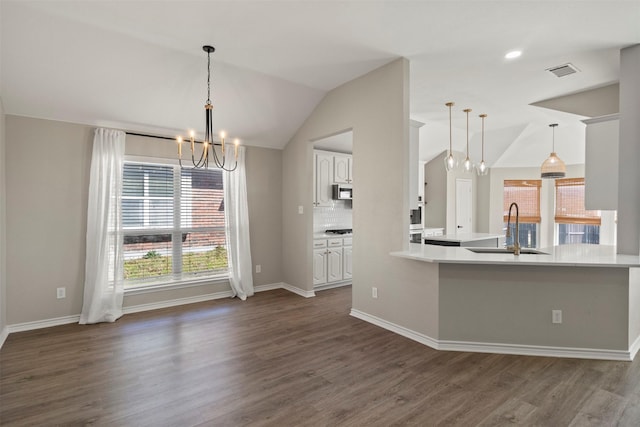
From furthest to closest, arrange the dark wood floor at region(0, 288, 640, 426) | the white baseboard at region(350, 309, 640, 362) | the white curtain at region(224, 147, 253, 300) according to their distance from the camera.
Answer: the white curtain at region(224, 147, 253, 300) → the white baseboard at region(350, 309, 640, 362) → the dark wood floor at region(0, 288, 640, 426)

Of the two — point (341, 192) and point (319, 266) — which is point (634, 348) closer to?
point (319, 266)

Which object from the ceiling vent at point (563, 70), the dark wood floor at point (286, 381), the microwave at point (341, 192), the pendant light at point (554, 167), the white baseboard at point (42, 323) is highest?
the ceiling vent at point (563, 70)

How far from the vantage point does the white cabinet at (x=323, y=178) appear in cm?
548

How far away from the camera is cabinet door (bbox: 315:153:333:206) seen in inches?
216

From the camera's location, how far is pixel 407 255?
3289 mm

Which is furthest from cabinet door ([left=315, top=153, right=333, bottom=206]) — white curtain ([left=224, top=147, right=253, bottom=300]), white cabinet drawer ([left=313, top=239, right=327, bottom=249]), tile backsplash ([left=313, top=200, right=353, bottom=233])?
white curtain ([left=224, top=147, right=253, bottom=300])

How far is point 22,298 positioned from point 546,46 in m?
6.03

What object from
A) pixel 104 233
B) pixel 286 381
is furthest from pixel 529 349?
pixel 104 233

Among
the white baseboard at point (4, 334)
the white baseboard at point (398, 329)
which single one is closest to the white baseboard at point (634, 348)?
the white baseboard at point (398, 329)

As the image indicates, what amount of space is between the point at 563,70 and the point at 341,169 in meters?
3.27

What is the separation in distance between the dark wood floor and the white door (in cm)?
498

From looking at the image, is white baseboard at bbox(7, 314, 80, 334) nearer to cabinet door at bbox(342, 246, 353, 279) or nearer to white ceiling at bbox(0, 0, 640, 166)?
white ceiling at bbox(0, 0, 640, 166)

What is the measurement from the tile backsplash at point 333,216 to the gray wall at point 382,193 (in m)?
1.68

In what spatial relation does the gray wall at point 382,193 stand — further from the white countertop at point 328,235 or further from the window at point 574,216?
the window at point 574,216
